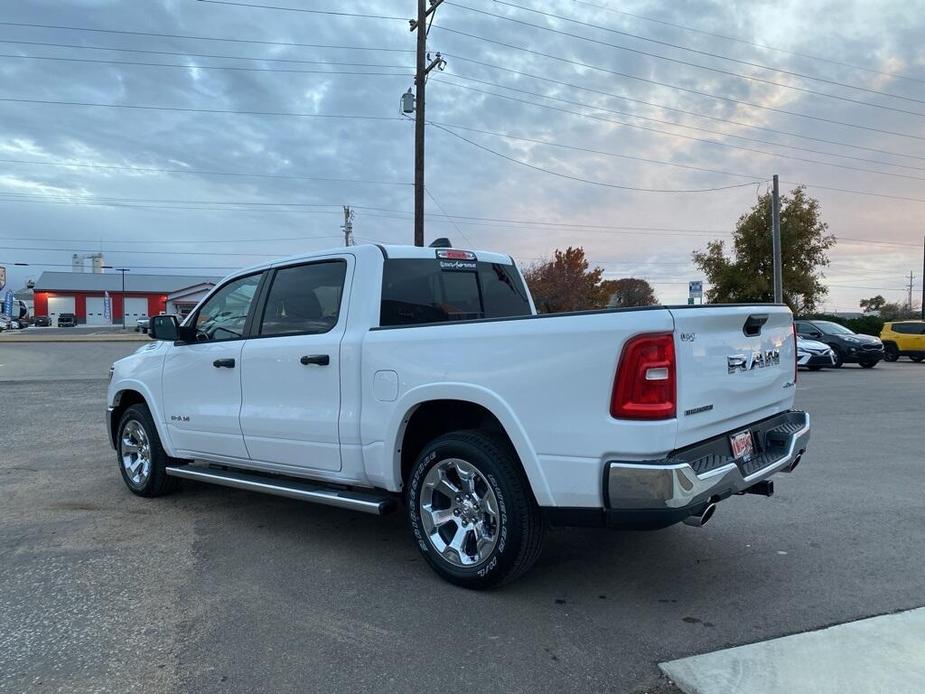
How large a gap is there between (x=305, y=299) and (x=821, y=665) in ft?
11.9

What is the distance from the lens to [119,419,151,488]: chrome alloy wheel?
19.4 ft

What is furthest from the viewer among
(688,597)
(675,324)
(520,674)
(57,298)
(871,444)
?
(57,298)

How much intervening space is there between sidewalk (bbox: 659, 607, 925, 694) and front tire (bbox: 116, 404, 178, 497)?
4486 millimetres

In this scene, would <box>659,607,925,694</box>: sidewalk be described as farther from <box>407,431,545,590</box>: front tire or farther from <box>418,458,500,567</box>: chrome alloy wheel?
<box>418,458,500,567</box>: chrome alloy wheel

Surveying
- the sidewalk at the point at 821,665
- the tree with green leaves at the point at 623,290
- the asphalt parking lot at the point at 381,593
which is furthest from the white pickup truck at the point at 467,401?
the tree with green leaves at the point at 623,290

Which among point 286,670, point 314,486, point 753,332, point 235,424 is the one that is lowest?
point 286,670

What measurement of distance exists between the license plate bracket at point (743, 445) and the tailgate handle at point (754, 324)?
547 mm

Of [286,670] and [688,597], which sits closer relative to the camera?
[286,670]

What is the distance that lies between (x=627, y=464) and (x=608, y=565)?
1.40m

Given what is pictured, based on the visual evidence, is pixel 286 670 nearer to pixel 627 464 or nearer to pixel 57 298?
pixel 627 464

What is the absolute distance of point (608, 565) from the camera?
4.25m

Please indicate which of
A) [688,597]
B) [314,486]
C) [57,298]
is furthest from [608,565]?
[57,298]

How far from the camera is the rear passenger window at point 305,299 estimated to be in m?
4.55

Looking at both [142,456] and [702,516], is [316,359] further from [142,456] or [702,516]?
[142,456]
